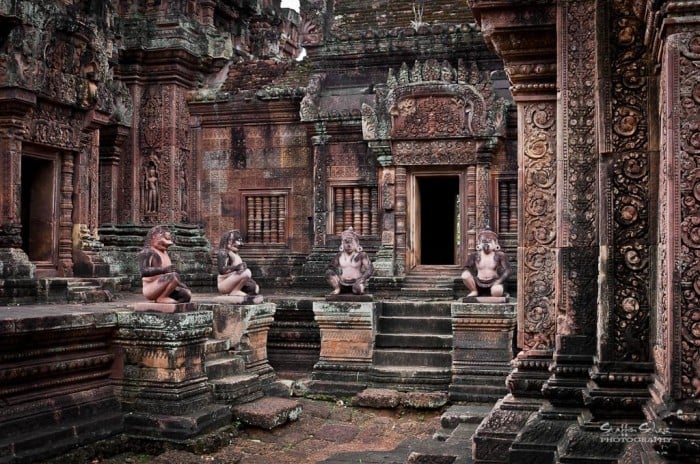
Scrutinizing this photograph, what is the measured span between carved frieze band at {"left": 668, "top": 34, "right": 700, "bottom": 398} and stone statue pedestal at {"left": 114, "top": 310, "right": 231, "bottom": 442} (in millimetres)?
5280

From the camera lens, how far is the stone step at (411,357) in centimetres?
1036

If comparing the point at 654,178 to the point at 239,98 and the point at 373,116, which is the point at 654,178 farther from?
the point at 239,98

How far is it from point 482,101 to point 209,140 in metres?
4.77

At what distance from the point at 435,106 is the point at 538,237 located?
22.9 feet

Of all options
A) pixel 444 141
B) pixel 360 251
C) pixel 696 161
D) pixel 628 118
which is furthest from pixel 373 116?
pixel 696 161

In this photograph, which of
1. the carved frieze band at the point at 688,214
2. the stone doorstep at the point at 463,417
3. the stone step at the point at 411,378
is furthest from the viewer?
the stone step at the point at 411,378

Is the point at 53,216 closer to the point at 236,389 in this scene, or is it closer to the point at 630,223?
the point at 236,389

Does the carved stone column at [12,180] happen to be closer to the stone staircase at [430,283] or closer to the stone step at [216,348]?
the stone step at [216,348]

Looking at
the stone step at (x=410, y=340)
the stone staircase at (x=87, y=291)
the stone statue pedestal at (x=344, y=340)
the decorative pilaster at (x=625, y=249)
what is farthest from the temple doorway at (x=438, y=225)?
the decorative pilaster at (x=625, y=249)

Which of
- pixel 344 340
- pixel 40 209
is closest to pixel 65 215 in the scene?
pixel 40 209

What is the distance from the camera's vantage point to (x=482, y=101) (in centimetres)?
1202

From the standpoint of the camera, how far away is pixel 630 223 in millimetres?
4090

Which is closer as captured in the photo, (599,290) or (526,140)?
(599,290)

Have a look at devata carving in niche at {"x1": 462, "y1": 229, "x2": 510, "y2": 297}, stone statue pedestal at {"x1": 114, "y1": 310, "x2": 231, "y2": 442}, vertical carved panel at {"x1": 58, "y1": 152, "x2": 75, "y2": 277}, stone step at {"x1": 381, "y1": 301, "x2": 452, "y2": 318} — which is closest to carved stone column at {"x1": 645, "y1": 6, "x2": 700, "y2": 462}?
stone statue pedestal at {"x1": 114, "y1": 310, "x2": 231, "y2": 442}
